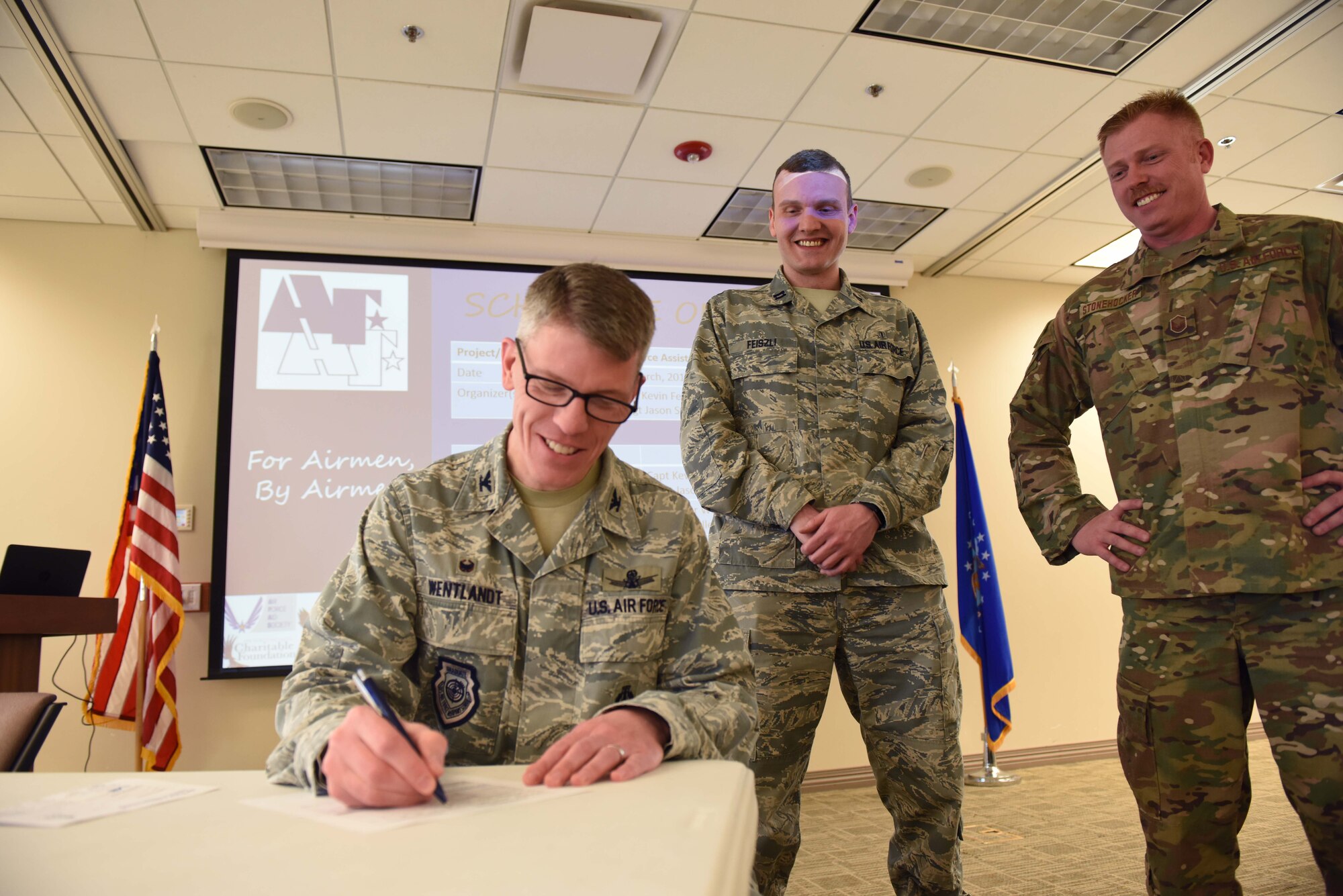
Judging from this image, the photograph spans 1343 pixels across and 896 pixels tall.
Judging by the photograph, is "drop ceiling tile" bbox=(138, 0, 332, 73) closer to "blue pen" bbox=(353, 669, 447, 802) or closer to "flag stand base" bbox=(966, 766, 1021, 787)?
"blue pen" bbox=(353, 669, 447, 802)

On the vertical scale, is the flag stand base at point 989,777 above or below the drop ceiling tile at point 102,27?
below

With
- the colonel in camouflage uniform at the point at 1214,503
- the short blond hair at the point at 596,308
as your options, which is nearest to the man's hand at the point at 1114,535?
the colonel in camouflage uniform at the point at 1214,503

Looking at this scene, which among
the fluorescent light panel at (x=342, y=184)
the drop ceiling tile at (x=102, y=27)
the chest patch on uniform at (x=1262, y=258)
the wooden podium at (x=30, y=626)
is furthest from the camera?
the fluorescent light panel at (x=342, y=184)

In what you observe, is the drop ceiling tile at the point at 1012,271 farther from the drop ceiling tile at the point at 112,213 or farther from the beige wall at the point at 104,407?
the drop ceiling tile at the point at 112,213

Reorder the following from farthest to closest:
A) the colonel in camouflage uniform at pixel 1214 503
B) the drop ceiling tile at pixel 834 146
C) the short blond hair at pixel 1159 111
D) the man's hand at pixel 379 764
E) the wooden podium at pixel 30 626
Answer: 1. the drop ceiling tile at pixel 834 146
2. the wooden podium at pixel 30 626
3. the short blond hair at pixel 1159 111
4. the colonel in camouflage uniform at pixel 1214 503
5. the man's hand at pixel 379 764

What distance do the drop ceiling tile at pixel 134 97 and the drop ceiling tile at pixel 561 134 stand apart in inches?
44.7

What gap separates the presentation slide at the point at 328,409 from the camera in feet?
12.1

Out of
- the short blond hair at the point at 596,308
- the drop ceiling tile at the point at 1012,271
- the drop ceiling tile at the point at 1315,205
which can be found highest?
the drop ceiling tile at the point at 1315,205

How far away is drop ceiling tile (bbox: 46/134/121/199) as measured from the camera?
315 cm

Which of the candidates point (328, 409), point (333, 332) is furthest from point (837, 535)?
point (333, 332)

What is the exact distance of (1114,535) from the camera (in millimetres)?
1533

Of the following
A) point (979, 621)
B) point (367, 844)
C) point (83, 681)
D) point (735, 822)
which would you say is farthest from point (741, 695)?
point (83, 681)

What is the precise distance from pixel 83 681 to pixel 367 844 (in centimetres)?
374

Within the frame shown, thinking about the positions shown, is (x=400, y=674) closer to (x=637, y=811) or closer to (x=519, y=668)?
(x=519, y=668)
